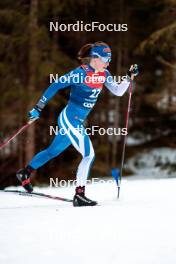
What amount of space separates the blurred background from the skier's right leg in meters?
5.70

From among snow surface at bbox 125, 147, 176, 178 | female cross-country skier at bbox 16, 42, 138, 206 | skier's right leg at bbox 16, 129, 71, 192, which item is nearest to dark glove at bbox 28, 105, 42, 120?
female cross-country skier at bbox 16, 42, 138, 206

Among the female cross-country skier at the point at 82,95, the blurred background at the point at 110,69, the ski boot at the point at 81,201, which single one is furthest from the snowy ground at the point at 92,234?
the blurred background at the point at 110,69

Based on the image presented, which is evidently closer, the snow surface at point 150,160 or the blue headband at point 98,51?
the blue headband at point 98,51

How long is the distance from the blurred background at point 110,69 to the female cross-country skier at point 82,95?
5.76 metres

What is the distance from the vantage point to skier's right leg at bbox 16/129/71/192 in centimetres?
524

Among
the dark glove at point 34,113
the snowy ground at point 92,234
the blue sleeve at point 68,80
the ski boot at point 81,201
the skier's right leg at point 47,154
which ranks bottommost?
the snowy ground at point 92,234

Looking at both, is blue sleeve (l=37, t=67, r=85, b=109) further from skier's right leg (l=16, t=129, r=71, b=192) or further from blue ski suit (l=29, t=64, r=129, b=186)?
skier's right leg (l=16, t=129, r=71, b=192)

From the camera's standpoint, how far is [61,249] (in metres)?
3.79

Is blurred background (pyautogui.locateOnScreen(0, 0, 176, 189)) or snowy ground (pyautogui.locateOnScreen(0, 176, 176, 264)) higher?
blurred background (pyautogui.locateOnScreen(0, 0, 176, 189))

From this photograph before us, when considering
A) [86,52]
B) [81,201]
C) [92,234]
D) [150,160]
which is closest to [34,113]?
[86,52]

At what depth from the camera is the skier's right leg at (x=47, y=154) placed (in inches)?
206

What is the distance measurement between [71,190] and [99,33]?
7.83 m

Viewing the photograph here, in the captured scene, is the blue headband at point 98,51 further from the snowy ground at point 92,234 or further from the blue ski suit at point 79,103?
the snowy ground at point 92,234

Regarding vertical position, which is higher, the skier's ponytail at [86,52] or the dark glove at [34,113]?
the skier's ponytail at [86,52]
